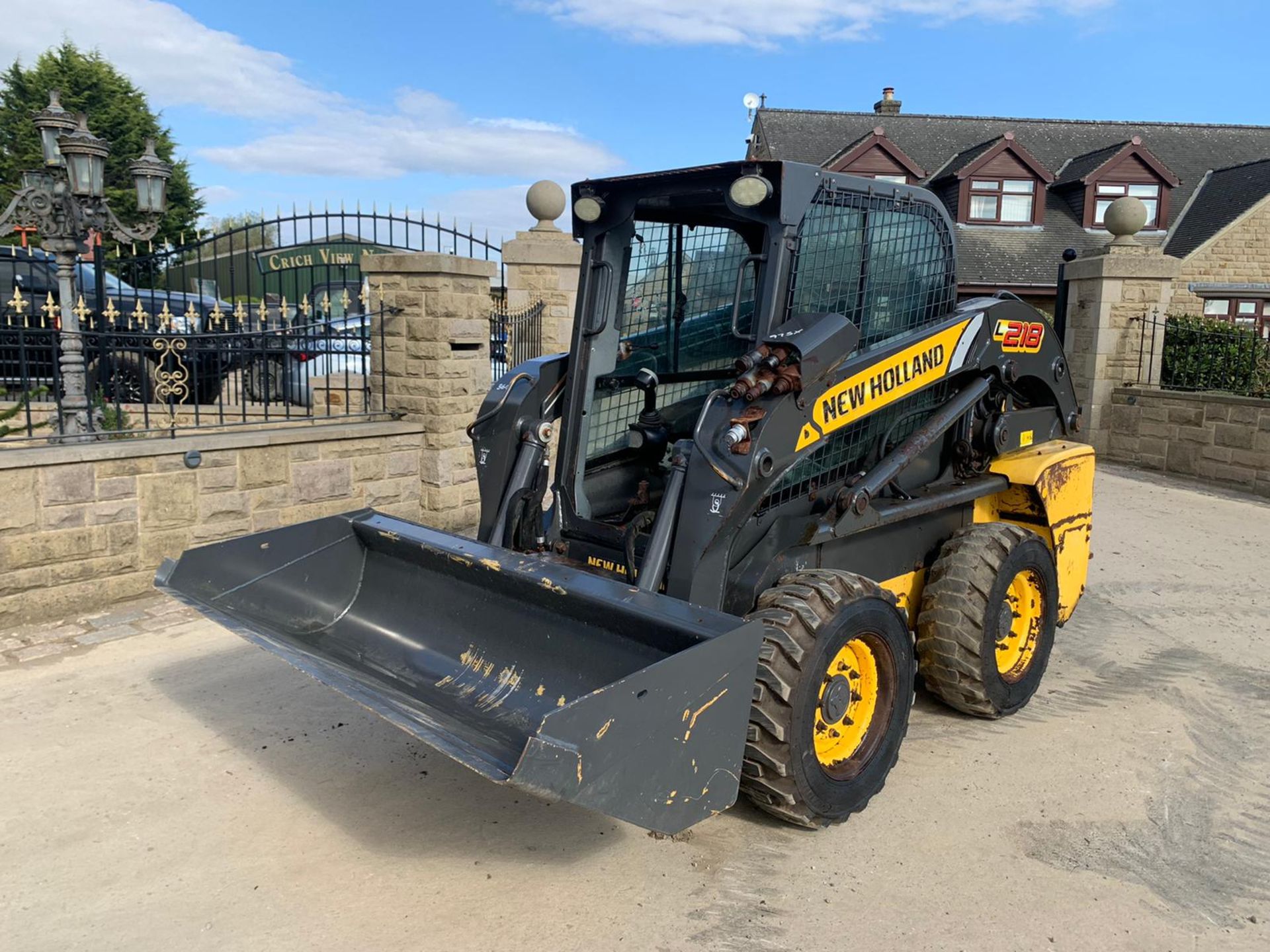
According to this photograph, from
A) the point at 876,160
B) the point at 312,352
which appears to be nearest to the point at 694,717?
the point at 312,352

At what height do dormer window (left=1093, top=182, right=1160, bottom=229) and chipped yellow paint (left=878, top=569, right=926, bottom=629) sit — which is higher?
dormer window (left=1093, top=182, right=1160, bottom=229)

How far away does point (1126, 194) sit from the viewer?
81.7 feet

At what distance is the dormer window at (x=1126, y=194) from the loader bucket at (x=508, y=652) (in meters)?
25.2

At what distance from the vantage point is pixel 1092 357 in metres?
12.6

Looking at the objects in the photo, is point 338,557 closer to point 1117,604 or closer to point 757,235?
point 757,235

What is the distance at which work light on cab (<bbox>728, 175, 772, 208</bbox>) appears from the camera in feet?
11.6

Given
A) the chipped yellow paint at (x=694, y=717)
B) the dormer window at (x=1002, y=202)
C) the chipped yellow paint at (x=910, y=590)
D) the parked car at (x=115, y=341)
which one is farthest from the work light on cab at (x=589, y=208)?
the dormer window at (x=1002, y=202)

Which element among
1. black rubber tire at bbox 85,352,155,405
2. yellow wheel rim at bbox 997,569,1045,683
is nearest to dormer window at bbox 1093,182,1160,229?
black rubber tire at bbox 85,352,155,405

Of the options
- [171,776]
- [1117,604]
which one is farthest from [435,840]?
[1117,604]

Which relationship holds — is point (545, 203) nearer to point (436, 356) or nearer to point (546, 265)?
point (546, 265)

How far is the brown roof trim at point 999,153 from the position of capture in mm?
24156

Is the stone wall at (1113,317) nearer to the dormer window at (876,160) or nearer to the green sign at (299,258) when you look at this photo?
the green sign at (299,258)

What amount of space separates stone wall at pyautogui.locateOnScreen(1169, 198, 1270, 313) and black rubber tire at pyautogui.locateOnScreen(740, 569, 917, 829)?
23.6 meters

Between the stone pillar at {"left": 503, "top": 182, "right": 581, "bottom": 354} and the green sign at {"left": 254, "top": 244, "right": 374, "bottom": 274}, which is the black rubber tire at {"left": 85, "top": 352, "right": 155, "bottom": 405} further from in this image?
the stone pillar at {"left": 503, "top": 182, "right": 581, "bottom": 354}
